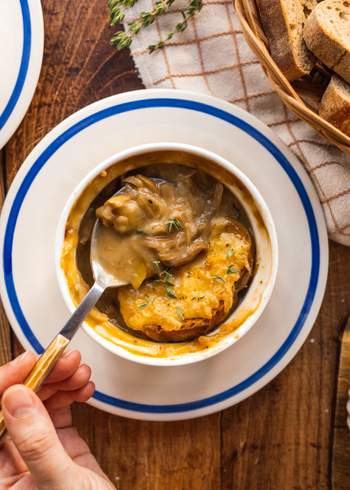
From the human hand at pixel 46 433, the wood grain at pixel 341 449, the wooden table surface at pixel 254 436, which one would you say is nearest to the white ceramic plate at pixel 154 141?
the human hand at pixel 46 433

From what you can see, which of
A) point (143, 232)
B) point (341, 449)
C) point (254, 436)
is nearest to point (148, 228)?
point (143, 232)

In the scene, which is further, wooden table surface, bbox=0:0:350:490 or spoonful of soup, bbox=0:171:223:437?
wooden table surface, bbox=0:0:350:490

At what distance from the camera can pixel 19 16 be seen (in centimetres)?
168

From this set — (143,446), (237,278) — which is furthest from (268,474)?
(237,278)

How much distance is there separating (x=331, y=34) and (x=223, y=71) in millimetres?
303

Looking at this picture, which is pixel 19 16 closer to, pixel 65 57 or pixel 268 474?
pixel 65 57

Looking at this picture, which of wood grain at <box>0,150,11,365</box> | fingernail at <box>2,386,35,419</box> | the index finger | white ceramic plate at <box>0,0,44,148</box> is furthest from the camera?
wood grain at <box>0,150,11,365</box>

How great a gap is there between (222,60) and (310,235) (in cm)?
51

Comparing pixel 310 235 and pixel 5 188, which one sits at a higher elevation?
pixel 5 188

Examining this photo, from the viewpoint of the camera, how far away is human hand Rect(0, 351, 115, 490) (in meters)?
1.41

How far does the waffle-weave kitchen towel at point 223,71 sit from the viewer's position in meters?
1.75

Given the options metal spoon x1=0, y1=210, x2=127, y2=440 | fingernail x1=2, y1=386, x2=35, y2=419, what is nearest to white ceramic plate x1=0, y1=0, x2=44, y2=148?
metal spoon x1=0, y1=210, x2=127, y2=440

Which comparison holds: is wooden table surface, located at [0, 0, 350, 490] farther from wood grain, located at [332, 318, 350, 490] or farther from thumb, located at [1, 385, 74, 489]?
thumb, located at [1, 385, 74, 489]

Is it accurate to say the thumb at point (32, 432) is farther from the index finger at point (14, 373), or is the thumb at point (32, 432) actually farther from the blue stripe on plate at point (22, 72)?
the blue stripe on plate at point (22, 72)
